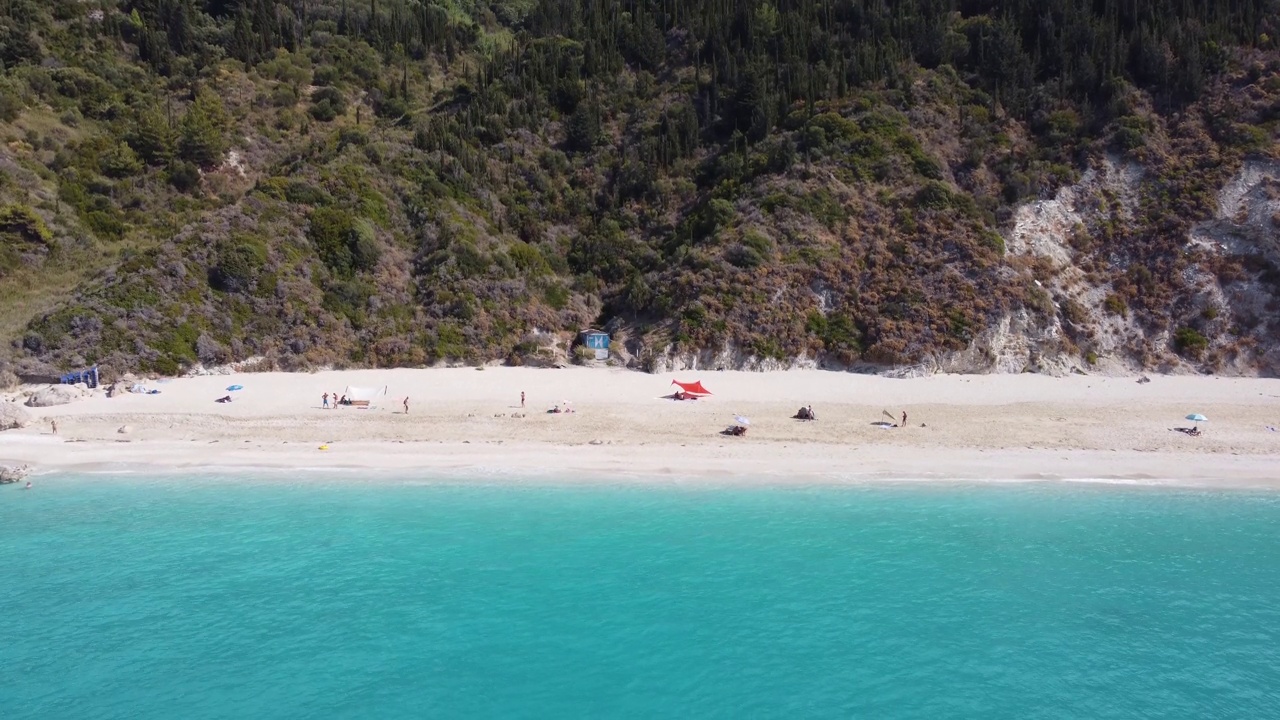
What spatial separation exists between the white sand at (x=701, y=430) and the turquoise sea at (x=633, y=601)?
1.52 m

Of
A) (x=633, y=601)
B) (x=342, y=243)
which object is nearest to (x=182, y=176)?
(x=342, y=243)

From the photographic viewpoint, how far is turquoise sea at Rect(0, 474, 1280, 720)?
40.4 ft

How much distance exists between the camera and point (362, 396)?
2944 cm

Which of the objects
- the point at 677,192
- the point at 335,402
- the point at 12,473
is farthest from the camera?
the point at 677,192

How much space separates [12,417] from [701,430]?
22909 millimetres

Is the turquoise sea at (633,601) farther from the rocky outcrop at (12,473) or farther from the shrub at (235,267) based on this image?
the shrub at (235,267)

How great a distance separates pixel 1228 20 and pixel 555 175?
132ft

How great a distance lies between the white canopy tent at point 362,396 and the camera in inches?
1156

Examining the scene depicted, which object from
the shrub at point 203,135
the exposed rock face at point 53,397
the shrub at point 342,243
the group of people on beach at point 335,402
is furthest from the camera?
the shrub at point 203,135

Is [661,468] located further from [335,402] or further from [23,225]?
[23,225]

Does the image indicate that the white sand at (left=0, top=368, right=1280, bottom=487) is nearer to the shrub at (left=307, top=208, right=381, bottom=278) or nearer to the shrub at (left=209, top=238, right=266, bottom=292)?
the shrub at (left=209, top=238, right=266, bottom=292)

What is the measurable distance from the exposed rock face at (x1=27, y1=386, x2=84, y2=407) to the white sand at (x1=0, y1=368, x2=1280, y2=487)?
1.98ft

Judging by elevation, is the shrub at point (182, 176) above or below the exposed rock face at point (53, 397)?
above

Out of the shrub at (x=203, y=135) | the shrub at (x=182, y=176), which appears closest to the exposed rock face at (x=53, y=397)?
the shrub at (x=182, y=176)
